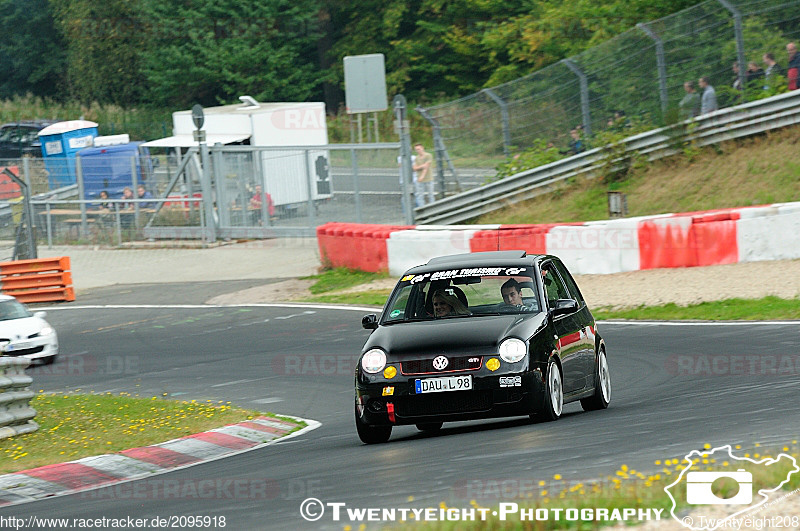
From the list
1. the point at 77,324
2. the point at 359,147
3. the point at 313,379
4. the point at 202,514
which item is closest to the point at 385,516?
the point at 202,514

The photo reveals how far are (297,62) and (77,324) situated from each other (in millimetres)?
43285

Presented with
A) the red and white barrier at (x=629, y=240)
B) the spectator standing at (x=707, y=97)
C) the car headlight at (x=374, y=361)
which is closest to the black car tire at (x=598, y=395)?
the car headlight at (x=374, y=361)

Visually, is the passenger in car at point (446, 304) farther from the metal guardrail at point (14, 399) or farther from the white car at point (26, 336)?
the white car at point (26, 336)

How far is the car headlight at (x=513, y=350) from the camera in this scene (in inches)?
360

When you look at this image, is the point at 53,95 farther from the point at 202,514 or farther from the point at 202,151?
the point at 202,514

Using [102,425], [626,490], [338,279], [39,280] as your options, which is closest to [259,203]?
[39,280]

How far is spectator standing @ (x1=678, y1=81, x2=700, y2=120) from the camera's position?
25562 millimetres

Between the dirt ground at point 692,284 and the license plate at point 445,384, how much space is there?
8843 mm

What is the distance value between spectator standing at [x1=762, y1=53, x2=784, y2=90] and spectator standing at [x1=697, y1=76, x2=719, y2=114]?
1.13 m

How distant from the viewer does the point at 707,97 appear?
25.5 metres

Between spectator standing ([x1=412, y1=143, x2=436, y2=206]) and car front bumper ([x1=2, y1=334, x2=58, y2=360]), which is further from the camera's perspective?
spectator standing ([x1=412, y1=143, x2=436, y2=206])

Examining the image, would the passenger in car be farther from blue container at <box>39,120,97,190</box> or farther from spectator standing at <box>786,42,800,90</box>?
blue container at <box>39,120,97,190</box>

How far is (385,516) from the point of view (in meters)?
6.26

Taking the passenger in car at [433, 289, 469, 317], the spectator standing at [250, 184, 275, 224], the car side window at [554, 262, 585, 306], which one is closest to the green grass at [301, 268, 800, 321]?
the car side window at [554, 262, 585, 306]
